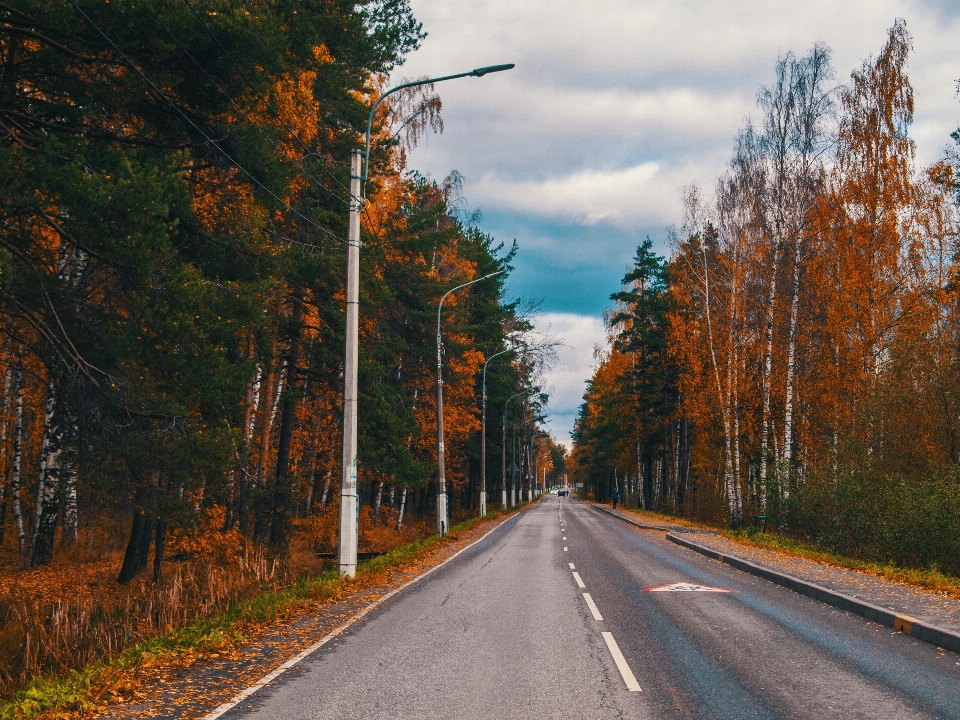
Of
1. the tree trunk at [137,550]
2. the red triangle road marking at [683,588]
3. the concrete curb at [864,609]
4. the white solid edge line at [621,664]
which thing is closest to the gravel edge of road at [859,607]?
the concrete curb at [864,609]

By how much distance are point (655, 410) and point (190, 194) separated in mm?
36575

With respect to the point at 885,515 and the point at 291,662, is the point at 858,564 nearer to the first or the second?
the point at 885,515

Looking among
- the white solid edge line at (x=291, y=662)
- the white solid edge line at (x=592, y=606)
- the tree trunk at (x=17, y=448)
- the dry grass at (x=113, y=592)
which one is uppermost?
the tree trunk at (x=17, y=448)

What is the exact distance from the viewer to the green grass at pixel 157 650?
5.86m

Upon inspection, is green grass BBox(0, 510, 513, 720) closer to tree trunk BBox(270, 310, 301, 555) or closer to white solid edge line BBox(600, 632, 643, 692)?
white solid edge line BBox(600, 632, 643, 692)

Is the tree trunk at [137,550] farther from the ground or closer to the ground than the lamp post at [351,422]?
closer to the ground

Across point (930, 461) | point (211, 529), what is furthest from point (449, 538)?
point (930, 461)

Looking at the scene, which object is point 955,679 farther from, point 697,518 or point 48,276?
point 697,518

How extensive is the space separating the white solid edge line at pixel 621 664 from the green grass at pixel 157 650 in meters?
4.19

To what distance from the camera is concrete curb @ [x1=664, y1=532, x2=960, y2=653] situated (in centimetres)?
834

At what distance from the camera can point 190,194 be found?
586 inches

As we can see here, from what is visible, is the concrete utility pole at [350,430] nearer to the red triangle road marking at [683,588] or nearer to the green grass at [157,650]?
the green grass at [157,650]

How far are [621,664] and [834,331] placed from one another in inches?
961

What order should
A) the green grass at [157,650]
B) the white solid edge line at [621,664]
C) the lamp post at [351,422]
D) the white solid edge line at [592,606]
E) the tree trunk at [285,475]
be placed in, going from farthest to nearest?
the tree trunk at [285,475], the lamp post at [351,422], the white solid edge line at [592,606], the white solid edge line at [621,664], the green grass at [157,650]
